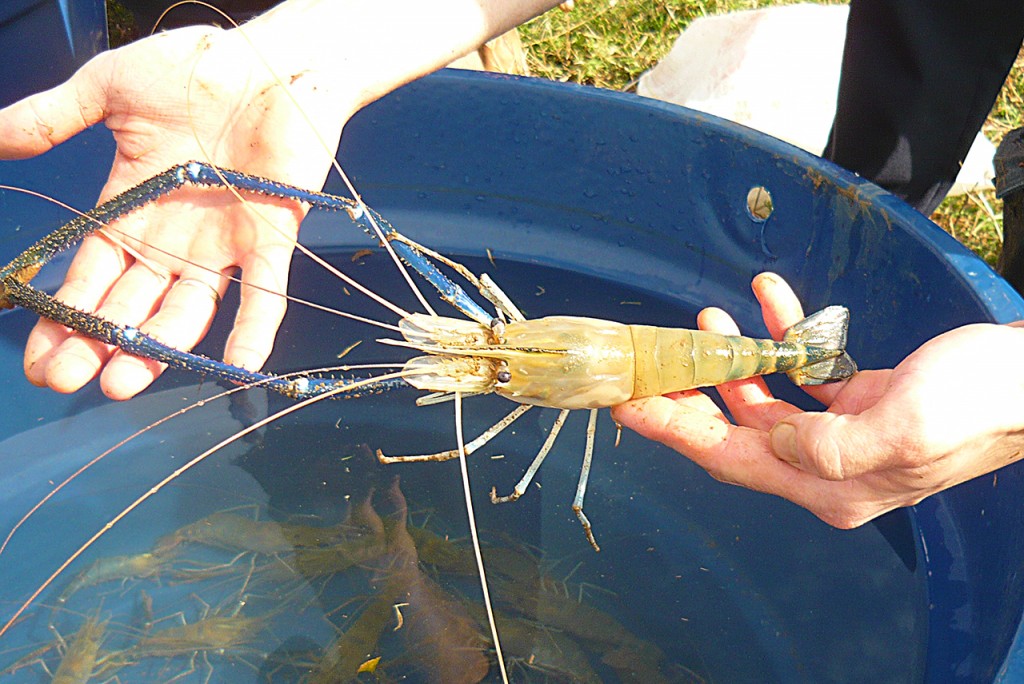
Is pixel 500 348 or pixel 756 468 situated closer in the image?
pixel 756 468

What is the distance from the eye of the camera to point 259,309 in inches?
75.3

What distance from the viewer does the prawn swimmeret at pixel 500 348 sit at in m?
1.84

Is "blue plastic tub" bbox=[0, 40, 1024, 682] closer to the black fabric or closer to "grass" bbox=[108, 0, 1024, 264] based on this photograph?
the black fabric

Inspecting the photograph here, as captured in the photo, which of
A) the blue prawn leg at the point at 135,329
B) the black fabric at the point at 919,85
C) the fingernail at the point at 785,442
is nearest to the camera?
the fingernail at the point at 785,442

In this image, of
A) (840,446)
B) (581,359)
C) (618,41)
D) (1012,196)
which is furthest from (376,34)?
(618,41)

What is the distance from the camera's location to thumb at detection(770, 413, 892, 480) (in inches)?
52.7

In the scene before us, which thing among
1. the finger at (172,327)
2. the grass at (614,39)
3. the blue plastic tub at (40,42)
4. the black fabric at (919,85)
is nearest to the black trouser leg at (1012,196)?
the black fabric at (919,85)

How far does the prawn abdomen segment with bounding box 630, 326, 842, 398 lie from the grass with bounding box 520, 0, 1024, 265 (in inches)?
71.1

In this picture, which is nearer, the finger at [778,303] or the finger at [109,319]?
the finger at [109,319]

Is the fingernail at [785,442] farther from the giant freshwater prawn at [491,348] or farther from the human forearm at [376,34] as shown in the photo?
the human forearm at [376,34]

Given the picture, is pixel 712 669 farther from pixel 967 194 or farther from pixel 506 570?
pixel 967 194

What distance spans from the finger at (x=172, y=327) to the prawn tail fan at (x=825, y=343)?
1272mm

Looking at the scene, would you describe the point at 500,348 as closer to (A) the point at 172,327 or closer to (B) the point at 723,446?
(B) the point at 723,446

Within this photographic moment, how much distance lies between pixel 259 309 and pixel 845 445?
46.2 inches
